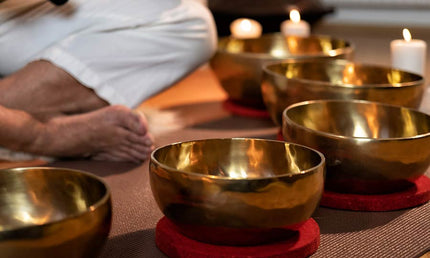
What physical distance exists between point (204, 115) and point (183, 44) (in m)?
0.27

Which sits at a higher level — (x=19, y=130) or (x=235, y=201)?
(x=235, y=201)

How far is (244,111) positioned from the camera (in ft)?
5.81

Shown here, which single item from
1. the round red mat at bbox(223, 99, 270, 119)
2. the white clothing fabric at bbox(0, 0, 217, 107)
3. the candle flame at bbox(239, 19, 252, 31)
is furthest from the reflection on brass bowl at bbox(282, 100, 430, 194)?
the candle flame at bbox(239, 19, 252, 31)

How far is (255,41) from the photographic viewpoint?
2072mm

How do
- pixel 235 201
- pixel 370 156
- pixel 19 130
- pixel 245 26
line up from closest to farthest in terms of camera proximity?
pixel 235 201, pixel 370 156, pixel 19 130, pixel 245 26

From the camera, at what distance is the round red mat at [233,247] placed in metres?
0.85

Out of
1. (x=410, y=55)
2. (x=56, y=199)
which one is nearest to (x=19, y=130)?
(x=56, y=199)

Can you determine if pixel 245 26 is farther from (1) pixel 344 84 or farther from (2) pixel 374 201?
(2) pixel 374 201

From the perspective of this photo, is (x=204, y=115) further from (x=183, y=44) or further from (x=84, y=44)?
(x=84, y=44)

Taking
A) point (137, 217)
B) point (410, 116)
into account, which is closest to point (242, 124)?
point (410, 116)

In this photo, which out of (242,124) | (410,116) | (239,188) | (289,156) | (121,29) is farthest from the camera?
(242,124)

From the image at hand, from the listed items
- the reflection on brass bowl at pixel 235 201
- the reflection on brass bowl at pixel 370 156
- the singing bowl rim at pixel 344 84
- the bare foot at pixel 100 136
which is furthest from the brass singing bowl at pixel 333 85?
the reflection on brass bowl at pixel 235 201

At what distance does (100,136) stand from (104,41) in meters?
0.23

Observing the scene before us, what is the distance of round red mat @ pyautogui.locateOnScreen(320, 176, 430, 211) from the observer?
1.06 m
